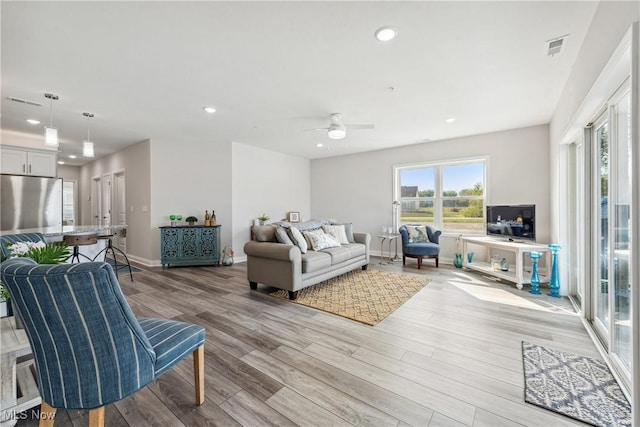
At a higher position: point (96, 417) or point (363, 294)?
point (96, 417)

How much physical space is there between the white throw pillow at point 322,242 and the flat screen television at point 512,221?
→ 9.15 ft

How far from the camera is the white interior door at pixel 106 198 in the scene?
6492mm

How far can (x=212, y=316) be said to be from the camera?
2805 millimetres

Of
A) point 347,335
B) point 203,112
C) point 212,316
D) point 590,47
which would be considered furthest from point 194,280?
point 590,47

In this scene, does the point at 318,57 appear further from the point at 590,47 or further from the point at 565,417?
the point at 565,417

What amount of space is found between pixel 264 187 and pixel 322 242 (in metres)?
2.86

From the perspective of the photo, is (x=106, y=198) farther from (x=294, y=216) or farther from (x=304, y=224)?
(x=304, y=224)

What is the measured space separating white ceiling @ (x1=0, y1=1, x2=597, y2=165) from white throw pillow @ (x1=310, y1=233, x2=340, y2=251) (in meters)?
1.85

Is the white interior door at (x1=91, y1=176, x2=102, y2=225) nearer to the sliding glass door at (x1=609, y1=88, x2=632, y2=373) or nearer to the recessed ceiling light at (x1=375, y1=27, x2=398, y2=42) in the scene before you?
the recessed ceiling light at (x1=375, y1=27, x2=398, y2=42)

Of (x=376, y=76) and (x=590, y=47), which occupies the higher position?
(x=376, y=76)

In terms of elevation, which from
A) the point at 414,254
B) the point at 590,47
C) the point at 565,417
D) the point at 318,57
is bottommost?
the point at 565,417

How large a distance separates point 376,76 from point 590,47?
1673 millimetres

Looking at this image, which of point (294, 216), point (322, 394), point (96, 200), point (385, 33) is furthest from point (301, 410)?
point (96, 200)

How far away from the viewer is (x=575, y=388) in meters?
1.66
